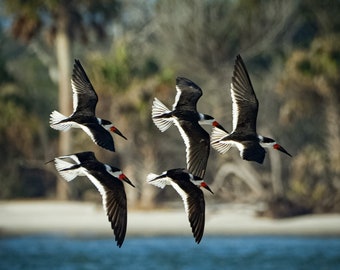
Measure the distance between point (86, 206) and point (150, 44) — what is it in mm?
14770

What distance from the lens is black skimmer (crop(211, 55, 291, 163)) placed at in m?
13.4

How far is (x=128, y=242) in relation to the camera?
34.7m

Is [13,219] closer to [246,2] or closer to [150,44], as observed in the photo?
[246,2]

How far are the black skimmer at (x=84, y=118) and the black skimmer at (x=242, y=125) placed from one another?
1.11 meters

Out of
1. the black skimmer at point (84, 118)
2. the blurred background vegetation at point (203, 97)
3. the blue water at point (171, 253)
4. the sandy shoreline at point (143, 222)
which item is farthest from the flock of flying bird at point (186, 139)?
the blurred background vegetation at point (203, 97)

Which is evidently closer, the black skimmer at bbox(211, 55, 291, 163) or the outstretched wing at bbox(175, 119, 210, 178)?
the black skimmer at bbox(211, 55, 291, 163)

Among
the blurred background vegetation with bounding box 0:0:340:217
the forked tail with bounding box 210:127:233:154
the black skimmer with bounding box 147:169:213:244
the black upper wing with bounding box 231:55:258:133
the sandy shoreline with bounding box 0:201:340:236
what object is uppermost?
the blurred background vegetation with bounding box 0:0:340:217

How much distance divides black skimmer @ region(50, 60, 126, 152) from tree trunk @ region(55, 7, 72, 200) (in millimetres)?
22837

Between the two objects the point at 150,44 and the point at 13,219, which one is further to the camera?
the point at 150,44

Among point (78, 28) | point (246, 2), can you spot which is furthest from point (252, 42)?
point (78, 28)

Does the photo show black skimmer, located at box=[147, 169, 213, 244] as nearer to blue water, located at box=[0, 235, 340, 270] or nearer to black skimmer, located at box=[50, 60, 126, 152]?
black skimmer, located at box=[50, 60, 126, 152]

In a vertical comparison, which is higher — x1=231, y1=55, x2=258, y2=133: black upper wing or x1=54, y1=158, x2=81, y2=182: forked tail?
x1=231, y1=55, x2=258, y2=133: black upper wing

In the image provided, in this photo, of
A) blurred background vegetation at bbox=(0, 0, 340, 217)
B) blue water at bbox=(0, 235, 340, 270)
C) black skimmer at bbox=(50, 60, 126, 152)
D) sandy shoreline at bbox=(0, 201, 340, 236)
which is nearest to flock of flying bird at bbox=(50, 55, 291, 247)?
black skimmer at bbox=(50, 60, 126, 152)

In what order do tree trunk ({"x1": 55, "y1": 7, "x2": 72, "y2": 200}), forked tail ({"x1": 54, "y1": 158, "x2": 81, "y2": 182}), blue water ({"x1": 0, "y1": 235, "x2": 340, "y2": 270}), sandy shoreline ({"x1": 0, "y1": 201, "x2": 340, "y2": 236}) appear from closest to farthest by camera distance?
forked tail ({"x1": 54, "y1": 158, "x2": 81, "y2": 182}), blue water ({"x1": 0, "y1": 235, "x2": 340, "y2": 270}), sandy shoreline ({"x1": 0, "y1": 201, "x2": 340, "y2": 236}), tree trunk ({"x1": 55, "y1": 7, "x2": 72, "y2": 200})
